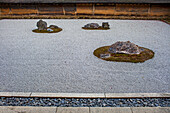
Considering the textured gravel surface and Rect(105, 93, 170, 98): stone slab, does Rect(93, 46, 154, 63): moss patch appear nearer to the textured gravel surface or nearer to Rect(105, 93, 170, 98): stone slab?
the textured gravel surface

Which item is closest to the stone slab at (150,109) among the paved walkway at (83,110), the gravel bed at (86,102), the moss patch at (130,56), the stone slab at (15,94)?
the paved walkway at (83,110)

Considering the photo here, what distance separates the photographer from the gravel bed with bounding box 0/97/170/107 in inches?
181

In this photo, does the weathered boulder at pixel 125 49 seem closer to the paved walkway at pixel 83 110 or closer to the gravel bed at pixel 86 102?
the gravel bed at pixel 86 102

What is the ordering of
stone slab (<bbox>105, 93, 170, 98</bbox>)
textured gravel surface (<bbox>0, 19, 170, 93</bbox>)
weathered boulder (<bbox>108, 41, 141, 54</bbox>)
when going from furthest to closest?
weathered boulder (<bbox>108, 41, 141, 54</bbox>), textured gravel surface (<bbox>0, 19, 170, 93</bbox>), stone slab (<bbox>105, 93, 170, 98</bbox>)

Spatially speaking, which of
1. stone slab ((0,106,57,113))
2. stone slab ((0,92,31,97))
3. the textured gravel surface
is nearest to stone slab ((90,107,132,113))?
the textured gravel surface

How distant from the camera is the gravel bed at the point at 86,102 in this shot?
4588 mm

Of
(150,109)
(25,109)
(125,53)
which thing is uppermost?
(125,53)

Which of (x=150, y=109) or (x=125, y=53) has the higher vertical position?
(x=125, y=53)

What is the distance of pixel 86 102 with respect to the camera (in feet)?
15.4

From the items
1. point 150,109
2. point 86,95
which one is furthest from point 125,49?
point 150,109

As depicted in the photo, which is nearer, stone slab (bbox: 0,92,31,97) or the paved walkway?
the paved walkway

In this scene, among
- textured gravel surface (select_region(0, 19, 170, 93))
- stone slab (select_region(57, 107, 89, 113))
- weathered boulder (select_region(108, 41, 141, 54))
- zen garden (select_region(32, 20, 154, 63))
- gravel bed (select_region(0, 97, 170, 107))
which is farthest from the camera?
weathered boulder (select_region(108, 41, 141, 54))

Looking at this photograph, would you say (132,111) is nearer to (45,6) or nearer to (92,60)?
(92,60)

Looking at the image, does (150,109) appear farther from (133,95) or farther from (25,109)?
(25,109)
